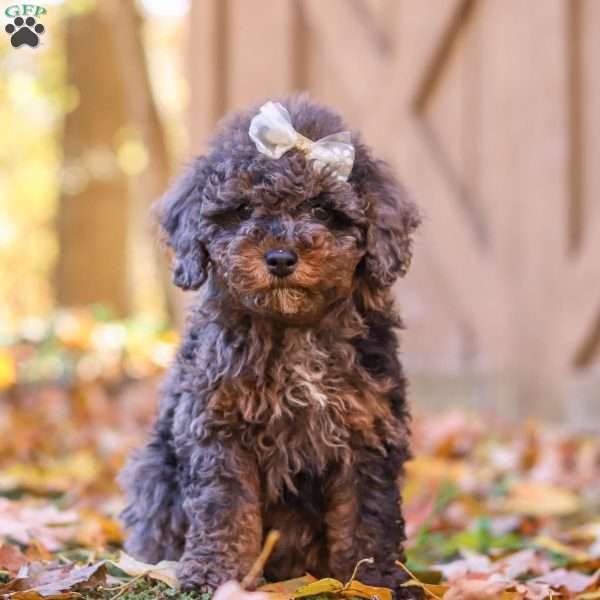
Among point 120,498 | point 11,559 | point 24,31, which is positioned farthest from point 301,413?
point 120,498

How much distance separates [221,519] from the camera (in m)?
3.39

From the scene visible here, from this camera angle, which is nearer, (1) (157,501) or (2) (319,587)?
(2) (319,587)

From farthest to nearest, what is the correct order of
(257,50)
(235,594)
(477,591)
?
1. (257,50)
2. (477,591)
3. (235,594)

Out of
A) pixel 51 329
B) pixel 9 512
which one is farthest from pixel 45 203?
pixel 9 512

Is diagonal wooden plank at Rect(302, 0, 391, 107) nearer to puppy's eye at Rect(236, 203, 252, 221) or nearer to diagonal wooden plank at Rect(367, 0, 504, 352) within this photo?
diagonal wooden plank at Rect(367, 0, 504, 352)

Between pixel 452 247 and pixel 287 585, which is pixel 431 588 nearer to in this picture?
pixel 287 585

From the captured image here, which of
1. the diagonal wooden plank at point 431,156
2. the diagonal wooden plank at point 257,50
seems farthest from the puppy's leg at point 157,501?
the diagonal wooden plank at point 257,50

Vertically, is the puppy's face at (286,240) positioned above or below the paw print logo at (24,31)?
below

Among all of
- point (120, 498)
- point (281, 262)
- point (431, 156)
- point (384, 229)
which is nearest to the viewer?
point (281, 262)

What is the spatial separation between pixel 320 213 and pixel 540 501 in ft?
10.2

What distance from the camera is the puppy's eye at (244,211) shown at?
3383 millimetres

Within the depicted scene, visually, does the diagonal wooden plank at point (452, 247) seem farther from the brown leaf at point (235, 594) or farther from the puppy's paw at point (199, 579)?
the brown leaf at point (235, 594)

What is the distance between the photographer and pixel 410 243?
3.58 meters

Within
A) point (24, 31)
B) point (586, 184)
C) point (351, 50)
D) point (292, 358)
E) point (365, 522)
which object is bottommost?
point (365, 522)
